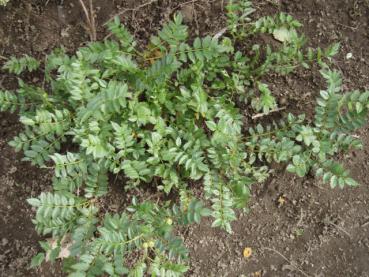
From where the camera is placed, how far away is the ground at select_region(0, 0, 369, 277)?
2.91 m

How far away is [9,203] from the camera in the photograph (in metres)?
2.98

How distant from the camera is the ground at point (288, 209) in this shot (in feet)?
9.55

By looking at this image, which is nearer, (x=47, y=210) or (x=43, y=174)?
(x=47, y=210)

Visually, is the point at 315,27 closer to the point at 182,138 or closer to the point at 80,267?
the point at 182,138

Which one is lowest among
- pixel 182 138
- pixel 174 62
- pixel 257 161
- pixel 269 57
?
pixel 257 161

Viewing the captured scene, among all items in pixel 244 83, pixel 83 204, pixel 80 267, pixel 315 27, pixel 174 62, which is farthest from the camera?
pixel 315 27

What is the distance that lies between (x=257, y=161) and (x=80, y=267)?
134 centimetres

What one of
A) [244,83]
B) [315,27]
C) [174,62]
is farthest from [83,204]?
[315,27]

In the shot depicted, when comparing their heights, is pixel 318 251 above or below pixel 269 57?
below

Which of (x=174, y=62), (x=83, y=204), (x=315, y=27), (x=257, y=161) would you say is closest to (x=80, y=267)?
(x=83, y=204)

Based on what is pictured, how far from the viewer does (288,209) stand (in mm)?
2932

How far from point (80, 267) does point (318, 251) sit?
1620mm

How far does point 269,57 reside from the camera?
271 centimetres

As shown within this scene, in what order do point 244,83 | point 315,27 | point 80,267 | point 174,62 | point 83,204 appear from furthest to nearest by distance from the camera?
1. point 315,27
2. point 244,83
3. point 83,204
4. point 174,62
5. point 80,267
